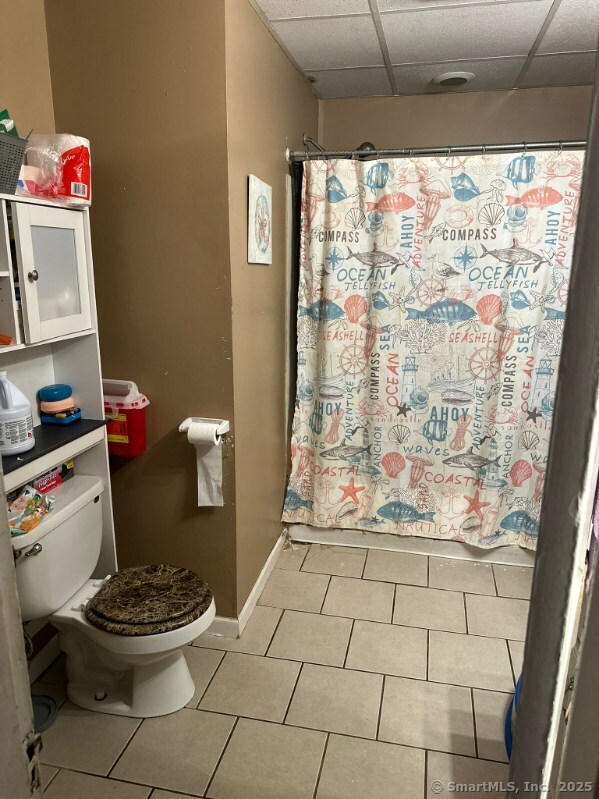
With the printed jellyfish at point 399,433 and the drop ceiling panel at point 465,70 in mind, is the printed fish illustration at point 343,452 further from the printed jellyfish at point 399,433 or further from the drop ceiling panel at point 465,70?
the drop ceiling panel at point 465,70

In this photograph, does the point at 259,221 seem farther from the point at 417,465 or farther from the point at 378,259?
the point at 417,465

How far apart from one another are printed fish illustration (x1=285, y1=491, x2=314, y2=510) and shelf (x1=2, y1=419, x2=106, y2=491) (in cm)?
120

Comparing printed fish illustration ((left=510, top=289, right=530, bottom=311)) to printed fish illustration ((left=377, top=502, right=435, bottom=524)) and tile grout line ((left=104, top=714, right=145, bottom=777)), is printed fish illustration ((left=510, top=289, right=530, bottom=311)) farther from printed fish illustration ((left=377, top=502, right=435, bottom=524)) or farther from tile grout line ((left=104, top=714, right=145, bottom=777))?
tile grout line ((left=104, top=714, right=145, bottom=777))

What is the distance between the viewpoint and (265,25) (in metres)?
2.15

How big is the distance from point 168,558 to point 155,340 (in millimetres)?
879

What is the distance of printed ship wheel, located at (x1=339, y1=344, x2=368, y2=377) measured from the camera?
8.79 feet

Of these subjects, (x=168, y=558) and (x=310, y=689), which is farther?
(x=168, y=558)

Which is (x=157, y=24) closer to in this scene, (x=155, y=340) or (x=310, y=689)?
(x=155, y=340)

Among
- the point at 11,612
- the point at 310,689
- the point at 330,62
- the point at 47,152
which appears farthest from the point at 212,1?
the point at 310,689

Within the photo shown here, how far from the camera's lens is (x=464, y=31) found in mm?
2205

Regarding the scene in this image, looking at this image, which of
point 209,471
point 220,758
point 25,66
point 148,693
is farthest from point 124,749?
point 25,66

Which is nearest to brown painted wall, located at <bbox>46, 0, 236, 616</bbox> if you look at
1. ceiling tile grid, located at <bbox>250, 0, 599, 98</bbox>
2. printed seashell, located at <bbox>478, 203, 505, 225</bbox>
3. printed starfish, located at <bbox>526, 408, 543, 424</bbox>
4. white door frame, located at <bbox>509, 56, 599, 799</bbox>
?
ceiling tile grid, located at <bbox>250, 0, 599, 98</bbox>

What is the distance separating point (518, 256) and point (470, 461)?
0.95 meters

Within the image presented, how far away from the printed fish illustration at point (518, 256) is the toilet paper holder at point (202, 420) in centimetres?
137
